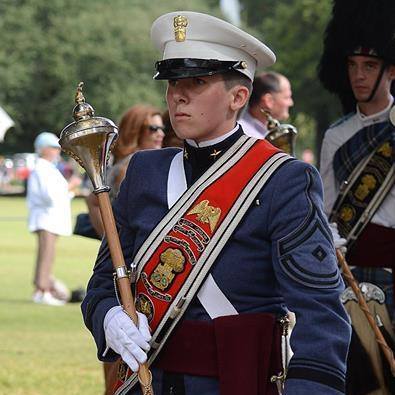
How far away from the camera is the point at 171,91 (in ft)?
12.7

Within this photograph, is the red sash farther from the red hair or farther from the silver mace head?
the red hair

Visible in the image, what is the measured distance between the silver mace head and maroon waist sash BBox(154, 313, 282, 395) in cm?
52

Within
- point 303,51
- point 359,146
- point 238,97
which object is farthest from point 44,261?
point 303,51

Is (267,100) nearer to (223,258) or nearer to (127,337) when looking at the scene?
(223,258)

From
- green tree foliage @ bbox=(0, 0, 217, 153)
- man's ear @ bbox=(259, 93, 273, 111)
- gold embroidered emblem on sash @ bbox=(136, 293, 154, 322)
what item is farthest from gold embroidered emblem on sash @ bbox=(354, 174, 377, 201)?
green tree foliage @ bbox=(0, 0, 217, 153)

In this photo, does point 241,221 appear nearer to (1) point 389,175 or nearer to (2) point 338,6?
(1) point 389,175

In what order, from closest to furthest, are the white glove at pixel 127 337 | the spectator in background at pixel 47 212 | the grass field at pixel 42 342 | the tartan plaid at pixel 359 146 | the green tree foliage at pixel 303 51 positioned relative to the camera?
the white glove at pixel 127 337 → the tartan plaid at pixel 359 146 → the grass field at pixel 42 342 → the spectator in background at pixel 47 212 → the green tree foliage at pixel 303 51

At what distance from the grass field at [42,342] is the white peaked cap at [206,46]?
4.64 meters

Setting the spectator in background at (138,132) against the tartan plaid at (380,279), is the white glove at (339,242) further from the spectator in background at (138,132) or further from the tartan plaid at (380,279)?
the spectator in background at (138,132)

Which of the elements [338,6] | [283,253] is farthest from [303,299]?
[338,6]

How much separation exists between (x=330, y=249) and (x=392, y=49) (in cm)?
255

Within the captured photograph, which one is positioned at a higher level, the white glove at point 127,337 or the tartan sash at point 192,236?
the tartan sash at point 192,236

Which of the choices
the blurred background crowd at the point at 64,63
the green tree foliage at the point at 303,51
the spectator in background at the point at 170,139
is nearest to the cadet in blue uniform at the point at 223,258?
the spectator in background at the point at 170,139

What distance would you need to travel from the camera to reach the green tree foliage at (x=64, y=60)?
56.2 m
